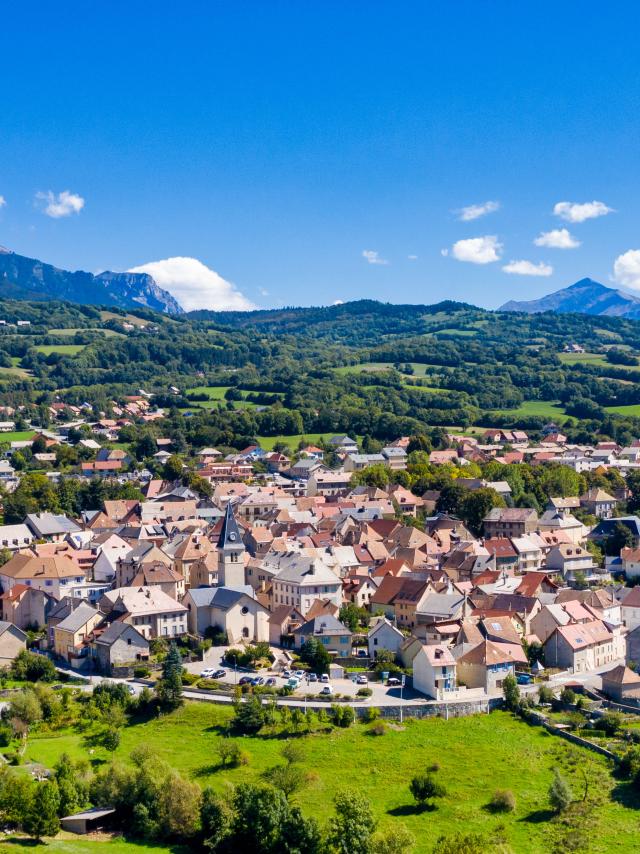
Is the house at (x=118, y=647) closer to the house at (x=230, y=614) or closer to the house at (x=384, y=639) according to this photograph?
the house at (x=230, y=614)

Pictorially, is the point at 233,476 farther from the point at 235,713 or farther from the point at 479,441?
the point at 235,713

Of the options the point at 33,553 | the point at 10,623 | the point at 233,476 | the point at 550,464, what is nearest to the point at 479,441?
the point at 550,464

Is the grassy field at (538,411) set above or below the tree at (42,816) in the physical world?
above

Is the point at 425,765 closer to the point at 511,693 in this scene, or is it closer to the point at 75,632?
the point at 511,693

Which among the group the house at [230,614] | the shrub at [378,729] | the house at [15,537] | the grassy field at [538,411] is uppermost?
the grassy field at [538,411]

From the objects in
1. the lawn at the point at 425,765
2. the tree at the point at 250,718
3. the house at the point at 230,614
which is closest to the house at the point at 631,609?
the lawn at the point at 425,765

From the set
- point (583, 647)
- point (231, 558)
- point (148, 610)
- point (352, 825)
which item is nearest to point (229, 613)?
point (148, 610)

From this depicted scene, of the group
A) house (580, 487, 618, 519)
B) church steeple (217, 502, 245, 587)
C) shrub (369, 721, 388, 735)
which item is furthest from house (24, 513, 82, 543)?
house (580, 487, 618, 519)
